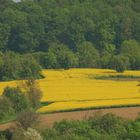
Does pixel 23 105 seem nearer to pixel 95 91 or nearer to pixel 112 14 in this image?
pixel 95 91

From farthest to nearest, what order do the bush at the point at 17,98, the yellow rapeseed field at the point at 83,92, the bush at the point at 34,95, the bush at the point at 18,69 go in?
the bush at the point at 18,69, the bush at the point at 34,95, the yellow rapeseed field at the point at 83,92, the bush at the point at 17,98

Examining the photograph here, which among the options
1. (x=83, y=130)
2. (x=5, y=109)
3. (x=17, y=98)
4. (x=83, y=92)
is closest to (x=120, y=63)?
(x=83, y=92)

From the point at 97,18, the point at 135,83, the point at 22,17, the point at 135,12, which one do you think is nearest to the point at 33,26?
the point at 22,17

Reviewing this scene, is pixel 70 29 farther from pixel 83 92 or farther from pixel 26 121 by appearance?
pixel 26 121

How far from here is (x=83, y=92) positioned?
2058 inches

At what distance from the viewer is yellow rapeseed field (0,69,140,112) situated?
45938 millimetres

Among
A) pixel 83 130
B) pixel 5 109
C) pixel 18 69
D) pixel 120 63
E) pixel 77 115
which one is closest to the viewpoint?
pixel 83 130

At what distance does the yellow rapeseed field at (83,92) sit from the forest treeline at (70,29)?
23.9 m

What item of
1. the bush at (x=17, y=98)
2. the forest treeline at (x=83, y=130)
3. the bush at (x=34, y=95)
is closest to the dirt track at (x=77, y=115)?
the forest treeline at (x=83, y=130)

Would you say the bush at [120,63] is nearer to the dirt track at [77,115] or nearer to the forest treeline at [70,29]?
the forest treeline at [70,29]

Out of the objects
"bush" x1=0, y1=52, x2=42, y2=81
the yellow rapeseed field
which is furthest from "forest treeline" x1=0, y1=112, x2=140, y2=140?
"bush" x1=0, y1=52, x2=42, y2=81

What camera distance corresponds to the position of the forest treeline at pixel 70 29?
320ft

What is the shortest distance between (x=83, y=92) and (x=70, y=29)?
53260mm

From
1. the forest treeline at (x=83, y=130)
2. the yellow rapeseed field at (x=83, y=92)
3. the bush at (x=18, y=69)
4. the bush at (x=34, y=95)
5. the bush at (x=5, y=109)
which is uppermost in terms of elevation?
the forest treeline at (x=83, y=130)
